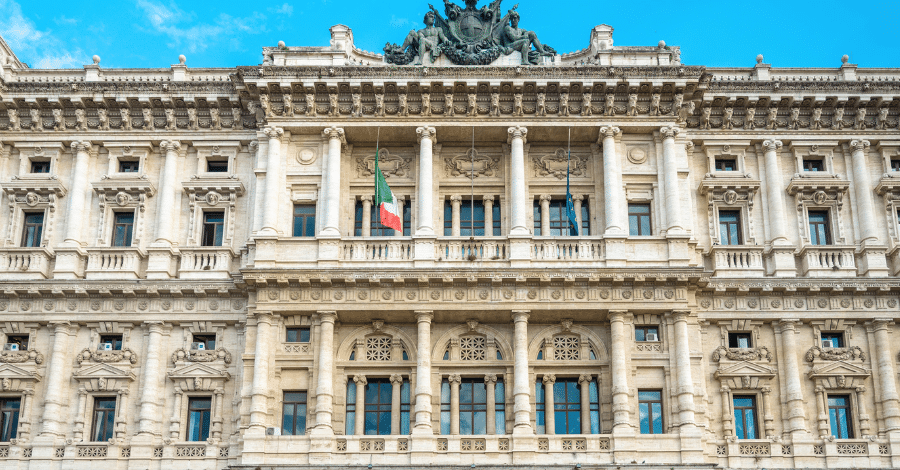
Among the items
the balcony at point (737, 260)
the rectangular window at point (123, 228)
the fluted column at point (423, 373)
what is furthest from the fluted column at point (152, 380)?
the balcony at point (737, 260)

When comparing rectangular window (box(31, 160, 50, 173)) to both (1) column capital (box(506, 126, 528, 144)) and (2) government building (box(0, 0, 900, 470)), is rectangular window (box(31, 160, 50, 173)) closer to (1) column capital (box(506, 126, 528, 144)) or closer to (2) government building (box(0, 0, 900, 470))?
(2) government building (box(0, 0, 900, 470))

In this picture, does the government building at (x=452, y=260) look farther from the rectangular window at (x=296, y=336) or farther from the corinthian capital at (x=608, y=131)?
the corinthian capital at (x=608, y=131)

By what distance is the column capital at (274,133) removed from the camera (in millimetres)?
34406

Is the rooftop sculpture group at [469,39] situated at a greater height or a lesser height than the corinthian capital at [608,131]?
greater

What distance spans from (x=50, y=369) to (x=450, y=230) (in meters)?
12.9

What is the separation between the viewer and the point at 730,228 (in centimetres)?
3484

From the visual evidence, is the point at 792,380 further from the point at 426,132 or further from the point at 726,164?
the point at 426,132

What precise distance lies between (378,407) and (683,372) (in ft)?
29.4

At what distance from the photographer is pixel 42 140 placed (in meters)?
35.7

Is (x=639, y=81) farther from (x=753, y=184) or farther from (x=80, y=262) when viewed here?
(x=80, y=262)

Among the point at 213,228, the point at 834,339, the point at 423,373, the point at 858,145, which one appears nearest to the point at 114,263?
the point at 213,228

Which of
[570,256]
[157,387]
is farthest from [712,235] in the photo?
[157,387]

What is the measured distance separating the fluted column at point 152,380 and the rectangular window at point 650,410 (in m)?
14.2

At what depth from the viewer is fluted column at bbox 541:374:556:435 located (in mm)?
31641
